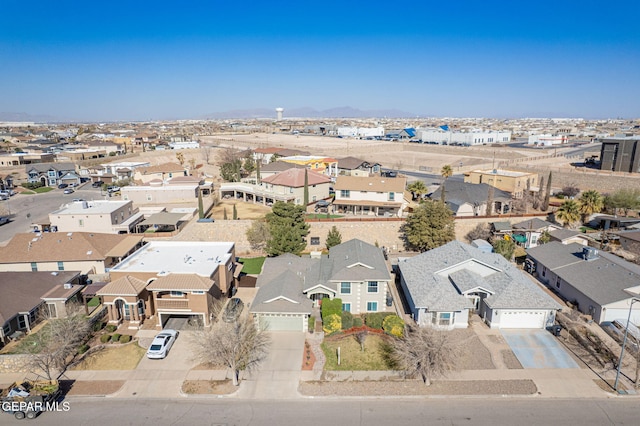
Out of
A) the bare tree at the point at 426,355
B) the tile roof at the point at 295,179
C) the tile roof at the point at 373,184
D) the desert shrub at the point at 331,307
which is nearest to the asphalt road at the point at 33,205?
the tile roof at the point at 295,179

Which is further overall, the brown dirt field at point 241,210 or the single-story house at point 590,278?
the brown dirt field at point 241,210

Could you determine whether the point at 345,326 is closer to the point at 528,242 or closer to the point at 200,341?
the point at 200,341

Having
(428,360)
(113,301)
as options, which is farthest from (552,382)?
(113,301)

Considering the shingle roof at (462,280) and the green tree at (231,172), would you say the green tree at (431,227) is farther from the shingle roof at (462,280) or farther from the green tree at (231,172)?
the green tree at (231,172)

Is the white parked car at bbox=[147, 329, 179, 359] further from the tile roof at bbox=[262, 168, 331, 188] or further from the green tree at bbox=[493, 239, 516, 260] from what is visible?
the tile roof at bbox=[262, 168, 331, 188]

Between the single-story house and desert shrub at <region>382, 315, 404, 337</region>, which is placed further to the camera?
the single-story house

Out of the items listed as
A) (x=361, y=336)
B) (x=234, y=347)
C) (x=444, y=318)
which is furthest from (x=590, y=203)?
(x=234, y=347)

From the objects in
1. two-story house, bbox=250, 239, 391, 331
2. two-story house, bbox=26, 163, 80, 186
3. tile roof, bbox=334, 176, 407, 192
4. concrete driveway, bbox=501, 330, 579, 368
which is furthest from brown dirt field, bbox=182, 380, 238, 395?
two-story house, bbox=26, 163, 80, 186
